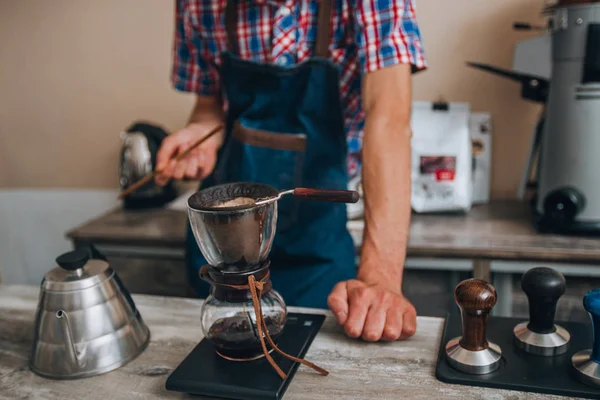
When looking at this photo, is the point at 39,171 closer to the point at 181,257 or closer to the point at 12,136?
the point at 12,136

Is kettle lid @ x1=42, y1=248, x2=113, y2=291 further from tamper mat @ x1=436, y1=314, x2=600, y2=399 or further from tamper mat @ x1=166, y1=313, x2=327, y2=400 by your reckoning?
tamper mat @ x1=436, y1=314, x2=600, y2=399

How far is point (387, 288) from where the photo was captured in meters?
0.98

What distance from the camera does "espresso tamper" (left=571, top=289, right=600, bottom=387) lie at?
2.40ft

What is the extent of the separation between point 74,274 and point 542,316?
659mm

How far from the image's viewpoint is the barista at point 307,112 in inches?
44.4

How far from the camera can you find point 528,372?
77 centimetres

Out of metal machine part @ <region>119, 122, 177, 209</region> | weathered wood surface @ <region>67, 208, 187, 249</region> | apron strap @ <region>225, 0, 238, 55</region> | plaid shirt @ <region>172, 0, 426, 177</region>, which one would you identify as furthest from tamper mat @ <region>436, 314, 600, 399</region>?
metal machine part @ <region>119, 122, 177, 209</region>

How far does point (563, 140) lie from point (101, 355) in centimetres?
121

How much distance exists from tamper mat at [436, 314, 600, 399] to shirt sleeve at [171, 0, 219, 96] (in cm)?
93

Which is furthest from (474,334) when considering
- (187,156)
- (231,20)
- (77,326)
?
(231,20)

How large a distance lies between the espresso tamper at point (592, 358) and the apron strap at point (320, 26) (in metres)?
0.74

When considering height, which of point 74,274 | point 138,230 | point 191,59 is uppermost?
point 191,59

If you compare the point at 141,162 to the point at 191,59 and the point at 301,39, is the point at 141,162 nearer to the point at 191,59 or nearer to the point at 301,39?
the point at 191,59

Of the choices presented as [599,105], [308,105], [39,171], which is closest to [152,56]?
[39,171]
